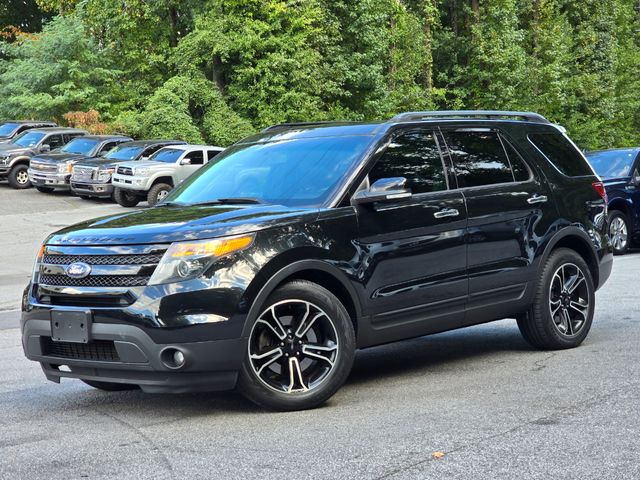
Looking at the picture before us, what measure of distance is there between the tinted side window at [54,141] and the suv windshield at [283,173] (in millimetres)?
28981

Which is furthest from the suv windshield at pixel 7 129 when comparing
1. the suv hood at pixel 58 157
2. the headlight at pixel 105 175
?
the headlight at pixel 105 175

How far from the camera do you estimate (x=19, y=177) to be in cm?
3509

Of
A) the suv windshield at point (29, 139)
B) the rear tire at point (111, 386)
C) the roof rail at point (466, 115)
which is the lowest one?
the suv windshield at point (29, 139)

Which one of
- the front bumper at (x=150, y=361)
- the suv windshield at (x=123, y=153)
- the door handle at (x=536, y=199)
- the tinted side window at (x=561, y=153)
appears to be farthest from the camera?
the suv windshield at (x=123, y=153)

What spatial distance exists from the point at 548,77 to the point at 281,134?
49368 millimetres

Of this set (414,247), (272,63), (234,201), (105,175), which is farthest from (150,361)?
(272,63)

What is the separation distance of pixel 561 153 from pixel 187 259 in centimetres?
402

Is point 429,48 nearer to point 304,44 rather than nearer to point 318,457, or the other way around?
point 304,44

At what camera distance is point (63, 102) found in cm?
4266

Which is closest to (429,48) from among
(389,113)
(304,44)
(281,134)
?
Answer: (389,113)

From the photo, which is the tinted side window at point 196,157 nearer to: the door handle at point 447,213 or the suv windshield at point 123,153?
the suv windshield at point 123,153

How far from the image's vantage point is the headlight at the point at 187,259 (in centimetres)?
618

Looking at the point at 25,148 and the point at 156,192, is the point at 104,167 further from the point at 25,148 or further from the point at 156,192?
the point at 25,148

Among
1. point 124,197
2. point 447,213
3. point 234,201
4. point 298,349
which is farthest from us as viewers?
point 124,197
